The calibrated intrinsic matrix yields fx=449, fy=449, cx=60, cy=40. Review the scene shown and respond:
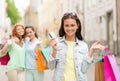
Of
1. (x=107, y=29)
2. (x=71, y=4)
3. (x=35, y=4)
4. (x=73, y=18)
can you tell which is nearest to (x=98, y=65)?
(x=73, y=18)

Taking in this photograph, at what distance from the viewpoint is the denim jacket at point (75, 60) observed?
445cm

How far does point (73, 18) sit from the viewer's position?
4.52 meters

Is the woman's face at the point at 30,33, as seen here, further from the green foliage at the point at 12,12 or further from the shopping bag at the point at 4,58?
the green foliage at the point at 12,12

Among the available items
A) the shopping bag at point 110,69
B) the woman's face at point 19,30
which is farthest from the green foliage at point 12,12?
the shopping bag at point 110,69

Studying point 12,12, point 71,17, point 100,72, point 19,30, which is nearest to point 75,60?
point 100,72

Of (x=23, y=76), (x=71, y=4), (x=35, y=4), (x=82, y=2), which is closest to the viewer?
(x=23, y=76)

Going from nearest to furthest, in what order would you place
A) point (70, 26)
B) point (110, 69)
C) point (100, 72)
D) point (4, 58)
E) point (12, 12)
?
1. point (110, 69)
2. point (100, 72)
3. point (70, 26)
4. point (4, 58)
5. point (12, 12)

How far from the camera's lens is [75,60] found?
4500mm

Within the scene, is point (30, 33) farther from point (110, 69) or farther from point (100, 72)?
point (110, 69)

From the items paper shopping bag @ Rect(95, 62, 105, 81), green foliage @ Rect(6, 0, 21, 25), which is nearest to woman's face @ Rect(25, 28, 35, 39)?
paper shopping bag @ Rect(95, 62, 105, 81)

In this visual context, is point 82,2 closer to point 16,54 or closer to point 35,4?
point 16,54

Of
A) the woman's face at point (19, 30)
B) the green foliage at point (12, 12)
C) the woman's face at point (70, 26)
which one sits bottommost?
the green foliage at point (12, 12)

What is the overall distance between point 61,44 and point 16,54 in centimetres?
268

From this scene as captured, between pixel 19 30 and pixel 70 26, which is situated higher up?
pixel 70 26
